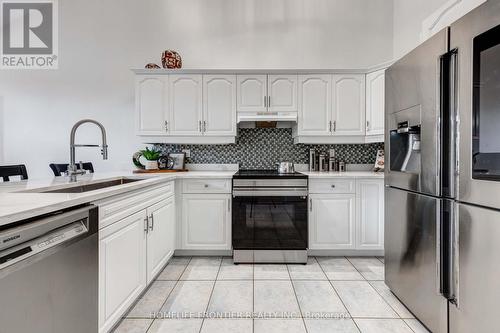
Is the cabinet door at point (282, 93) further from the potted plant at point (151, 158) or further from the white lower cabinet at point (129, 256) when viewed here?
the white lower cabinet at point (129, 256)

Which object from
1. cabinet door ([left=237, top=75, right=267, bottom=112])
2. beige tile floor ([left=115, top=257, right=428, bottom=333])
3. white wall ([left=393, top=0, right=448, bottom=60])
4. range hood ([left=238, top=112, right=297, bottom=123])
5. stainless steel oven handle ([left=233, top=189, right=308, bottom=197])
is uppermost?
white wall ([left=393, top=0, right=448, bottom=60])

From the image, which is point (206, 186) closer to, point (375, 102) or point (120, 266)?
point (120, 266)

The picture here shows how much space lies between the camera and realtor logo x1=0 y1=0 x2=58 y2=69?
141 inches

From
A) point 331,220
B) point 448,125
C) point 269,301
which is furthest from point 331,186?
point 448,125

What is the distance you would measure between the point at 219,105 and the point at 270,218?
146cm

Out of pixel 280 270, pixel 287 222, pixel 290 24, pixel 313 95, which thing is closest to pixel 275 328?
pixel 280 270

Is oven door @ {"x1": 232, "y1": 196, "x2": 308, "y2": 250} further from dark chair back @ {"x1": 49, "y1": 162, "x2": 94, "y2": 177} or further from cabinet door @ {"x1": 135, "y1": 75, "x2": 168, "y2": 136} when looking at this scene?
dark chair back @ {"x1": 49, "y1": 162, "x2": 94, "y2": 177}

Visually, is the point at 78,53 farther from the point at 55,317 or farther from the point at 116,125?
the point at 55,317

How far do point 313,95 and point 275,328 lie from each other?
2.46m

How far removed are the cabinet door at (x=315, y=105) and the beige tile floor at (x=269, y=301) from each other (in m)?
1.53

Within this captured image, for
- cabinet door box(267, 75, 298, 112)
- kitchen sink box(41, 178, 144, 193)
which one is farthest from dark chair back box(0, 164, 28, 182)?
cabinet door box(267, 75, 298, 112)

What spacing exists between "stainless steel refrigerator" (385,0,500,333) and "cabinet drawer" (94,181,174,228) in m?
1.81

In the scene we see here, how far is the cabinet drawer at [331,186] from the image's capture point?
9.26 feet

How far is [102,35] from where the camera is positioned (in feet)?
11.8
